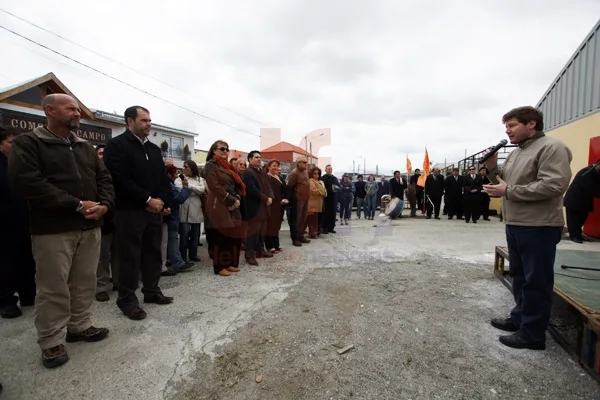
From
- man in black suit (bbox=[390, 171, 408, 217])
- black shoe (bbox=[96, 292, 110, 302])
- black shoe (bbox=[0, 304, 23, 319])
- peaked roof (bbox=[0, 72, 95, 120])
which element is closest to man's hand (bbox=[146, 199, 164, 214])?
black shoe (bbox=[96, 292, 110, 302])

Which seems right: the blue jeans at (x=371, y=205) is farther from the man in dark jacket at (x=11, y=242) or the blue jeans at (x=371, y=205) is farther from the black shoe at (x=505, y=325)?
the man in dark jacket at (x=11, y=242)

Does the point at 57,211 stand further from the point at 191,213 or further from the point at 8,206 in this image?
the point at 191,213

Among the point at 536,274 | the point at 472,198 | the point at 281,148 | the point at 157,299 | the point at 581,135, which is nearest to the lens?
the point at 536,274

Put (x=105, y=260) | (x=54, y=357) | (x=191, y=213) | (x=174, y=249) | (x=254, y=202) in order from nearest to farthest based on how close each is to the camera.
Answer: (x=54, y=357), (x=105, y=260), (x=174, y=249), (x=191, y=213), (x=254, y=202)

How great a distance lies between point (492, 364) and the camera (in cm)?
234

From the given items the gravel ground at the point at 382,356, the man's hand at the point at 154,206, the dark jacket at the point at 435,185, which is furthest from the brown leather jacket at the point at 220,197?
the dark jacket at the point at 435,185

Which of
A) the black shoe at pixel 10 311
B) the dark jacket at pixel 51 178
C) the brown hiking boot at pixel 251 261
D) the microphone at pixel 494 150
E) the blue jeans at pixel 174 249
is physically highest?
the microphone at pixel 494 150

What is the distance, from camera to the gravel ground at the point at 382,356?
81.0 inches

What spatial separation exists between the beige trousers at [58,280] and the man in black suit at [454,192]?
11.4 m

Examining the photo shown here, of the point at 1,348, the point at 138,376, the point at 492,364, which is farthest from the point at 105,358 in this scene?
the point at 492,364

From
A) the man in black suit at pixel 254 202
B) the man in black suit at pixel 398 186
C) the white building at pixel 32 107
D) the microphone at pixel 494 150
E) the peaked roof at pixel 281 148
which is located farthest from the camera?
the peaked roof at pixel 281 148

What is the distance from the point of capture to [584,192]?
6.51 meters

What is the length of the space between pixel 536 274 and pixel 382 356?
1.38 meters

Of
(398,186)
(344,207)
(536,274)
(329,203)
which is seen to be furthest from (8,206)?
(398,186)
